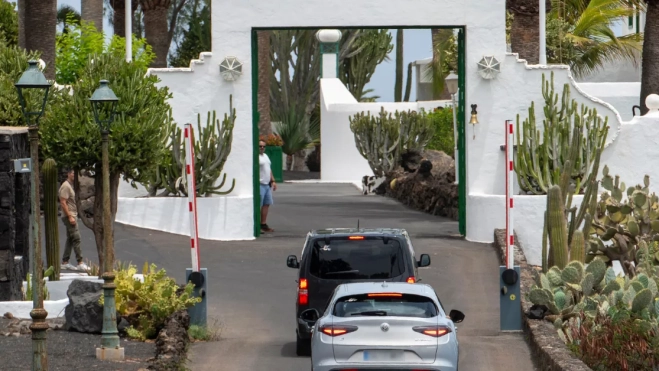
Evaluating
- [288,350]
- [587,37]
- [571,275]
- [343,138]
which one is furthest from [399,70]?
[288,350]

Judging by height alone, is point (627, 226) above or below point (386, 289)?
above

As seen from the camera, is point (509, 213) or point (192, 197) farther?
point (509, 213)

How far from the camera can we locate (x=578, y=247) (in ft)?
58.7

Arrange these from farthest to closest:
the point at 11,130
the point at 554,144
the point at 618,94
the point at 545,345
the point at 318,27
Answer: the point at 618,94 < the point at 318,27 < the point at 554,144 < the point at 11,130 < the point at 545,345

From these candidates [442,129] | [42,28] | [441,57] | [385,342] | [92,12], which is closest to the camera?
[385,342]

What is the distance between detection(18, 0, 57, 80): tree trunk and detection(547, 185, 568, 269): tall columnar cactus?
12.1 meters

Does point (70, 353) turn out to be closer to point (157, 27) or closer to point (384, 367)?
point (384, 367)

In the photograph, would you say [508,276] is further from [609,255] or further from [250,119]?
[250,119]

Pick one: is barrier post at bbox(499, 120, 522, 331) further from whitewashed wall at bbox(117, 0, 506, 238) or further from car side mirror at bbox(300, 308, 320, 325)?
whitewashed wall at bbox(117, 0, 506, 238)

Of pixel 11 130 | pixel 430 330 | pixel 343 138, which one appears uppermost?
pixel 343 138

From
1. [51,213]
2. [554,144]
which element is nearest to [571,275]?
[51,213]

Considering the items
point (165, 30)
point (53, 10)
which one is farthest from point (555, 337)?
point (165, 30)

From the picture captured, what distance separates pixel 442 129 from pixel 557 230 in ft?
85.6

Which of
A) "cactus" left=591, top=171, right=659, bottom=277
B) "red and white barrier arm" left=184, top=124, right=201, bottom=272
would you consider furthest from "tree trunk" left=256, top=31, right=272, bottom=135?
"red and white barrier arm" left=184, top=124, right=201, bottom=272
